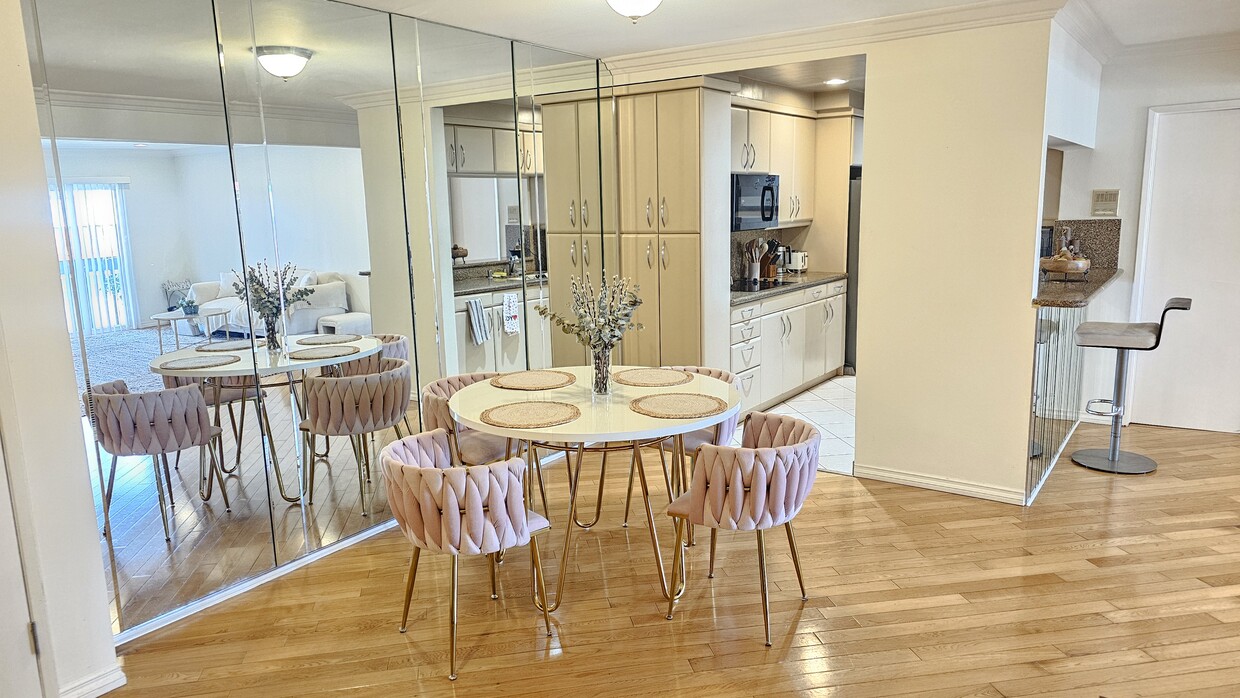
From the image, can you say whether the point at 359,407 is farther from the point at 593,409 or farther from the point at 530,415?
the point at 593,409

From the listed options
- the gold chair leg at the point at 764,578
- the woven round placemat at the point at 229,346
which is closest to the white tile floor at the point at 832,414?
the gold chair leg at the point at 764,578

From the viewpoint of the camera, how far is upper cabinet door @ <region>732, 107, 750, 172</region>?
570 cm

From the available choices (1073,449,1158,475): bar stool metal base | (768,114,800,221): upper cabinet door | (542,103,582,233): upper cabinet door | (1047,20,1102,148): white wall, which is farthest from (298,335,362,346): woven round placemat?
(1073,449,1158,475): bar stool metal base

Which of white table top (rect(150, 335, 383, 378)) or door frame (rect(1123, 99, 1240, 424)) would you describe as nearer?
white table top (rect(150, 335, 383, 378))

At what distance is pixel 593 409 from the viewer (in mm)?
3158

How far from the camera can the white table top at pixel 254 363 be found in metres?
2.95

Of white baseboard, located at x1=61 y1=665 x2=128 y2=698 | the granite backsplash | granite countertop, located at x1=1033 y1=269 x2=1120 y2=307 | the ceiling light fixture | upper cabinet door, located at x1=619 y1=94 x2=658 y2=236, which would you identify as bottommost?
white baseboard, located at x1=61 y1=665 x2=128 y2=698

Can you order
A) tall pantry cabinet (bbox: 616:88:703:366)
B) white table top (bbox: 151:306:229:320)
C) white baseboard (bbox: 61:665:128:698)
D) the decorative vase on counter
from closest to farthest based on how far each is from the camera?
1. white baseboard (bbox: 61:665:128:698)
2. white table top (bbox: 151:306:229:320)
3. the decorative vase on counter
4. tall pantry cabinet (bbox: 616:88:703:366)

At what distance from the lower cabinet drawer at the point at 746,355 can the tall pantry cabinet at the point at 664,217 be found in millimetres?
349

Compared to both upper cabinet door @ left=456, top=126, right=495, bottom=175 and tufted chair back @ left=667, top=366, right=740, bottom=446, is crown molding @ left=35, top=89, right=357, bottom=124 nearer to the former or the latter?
upper cabinet door @ left=456, top=126, right=495, bottom=175

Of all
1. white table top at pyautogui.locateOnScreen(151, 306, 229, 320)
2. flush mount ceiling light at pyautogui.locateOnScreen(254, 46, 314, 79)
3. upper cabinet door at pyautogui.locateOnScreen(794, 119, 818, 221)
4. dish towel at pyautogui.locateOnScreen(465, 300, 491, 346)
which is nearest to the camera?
white table top at pyautogui.locateOnScreen(151, 306, 229, 320)

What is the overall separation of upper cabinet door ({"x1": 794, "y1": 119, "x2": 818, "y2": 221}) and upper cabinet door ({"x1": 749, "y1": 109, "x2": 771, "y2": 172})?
19.1 inches

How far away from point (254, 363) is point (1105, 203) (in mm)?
5176

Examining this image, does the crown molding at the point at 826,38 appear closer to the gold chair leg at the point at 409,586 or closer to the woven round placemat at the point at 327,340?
the woven round placemat at the point at 327,340
